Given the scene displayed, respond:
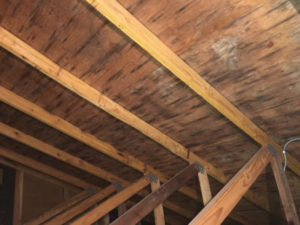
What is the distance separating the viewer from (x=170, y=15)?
2008mm

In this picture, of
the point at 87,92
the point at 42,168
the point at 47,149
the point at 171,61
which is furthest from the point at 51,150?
the point at 171,61

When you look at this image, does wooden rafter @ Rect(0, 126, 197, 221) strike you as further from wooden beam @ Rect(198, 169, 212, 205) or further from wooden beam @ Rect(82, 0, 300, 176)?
wooden beam @ Rect(82, 0, 300, 176)

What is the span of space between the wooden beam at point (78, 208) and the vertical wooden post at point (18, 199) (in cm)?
89

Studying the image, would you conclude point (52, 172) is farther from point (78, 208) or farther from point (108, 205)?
point (108, 205)

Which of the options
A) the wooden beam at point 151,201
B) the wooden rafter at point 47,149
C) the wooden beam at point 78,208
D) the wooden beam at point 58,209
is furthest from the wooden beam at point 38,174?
the wooden beam at point 151,201

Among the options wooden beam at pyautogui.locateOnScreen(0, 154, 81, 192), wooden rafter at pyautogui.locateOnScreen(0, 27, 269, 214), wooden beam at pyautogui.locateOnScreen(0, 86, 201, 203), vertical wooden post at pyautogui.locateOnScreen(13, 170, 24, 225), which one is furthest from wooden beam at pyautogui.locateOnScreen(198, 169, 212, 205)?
vertical wooden post at pyautogui.locateOnScreen(13, 170, 24, 225)

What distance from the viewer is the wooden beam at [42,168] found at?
450cm

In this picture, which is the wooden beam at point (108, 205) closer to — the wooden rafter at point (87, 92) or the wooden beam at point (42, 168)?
the wooden rafter at point (87, 92)

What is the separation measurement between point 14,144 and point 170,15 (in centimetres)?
348

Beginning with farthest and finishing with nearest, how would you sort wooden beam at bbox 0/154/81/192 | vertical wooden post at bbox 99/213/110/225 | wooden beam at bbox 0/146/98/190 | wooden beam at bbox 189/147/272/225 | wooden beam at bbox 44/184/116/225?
wooden beam at bbox 0/154/81/192
vertical wooden post at bbox 99/213/110/225
wooden beam at bbox 0/146/98/190
wooden beam at bbox 44/184/116/225
wooden beam at bbox 189/147/272/225

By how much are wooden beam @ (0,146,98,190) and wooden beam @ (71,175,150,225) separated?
5.47 ft

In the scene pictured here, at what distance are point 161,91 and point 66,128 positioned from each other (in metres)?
1.42

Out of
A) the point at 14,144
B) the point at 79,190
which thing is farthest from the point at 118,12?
the point at 79,190

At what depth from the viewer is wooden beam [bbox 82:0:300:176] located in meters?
1.94
